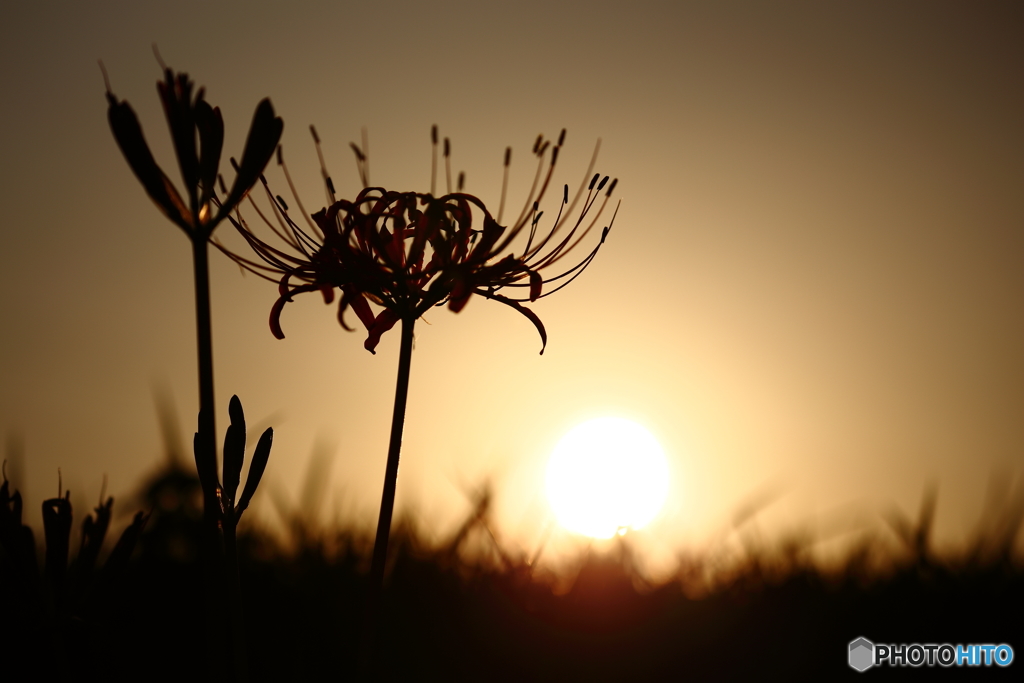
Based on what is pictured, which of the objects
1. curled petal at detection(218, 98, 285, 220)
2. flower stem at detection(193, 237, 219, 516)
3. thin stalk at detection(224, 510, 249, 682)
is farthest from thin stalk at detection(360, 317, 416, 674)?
curled petal at detection(218, 98, 285, 220)

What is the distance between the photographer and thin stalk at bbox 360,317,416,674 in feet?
5.62

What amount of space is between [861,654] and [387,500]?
1.97 meters

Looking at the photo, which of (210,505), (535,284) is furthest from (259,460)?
(535,284)

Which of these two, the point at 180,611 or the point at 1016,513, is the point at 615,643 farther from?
the point at 1016,513

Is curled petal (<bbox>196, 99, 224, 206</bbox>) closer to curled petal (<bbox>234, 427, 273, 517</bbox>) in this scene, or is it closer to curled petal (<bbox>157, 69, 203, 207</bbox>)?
curled petal (<bbox>157, 69, 203, 207</bbox>)

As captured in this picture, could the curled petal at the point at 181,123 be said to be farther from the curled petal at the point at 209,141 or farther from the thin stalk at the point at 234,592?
the thin stalk at the point at 234,592

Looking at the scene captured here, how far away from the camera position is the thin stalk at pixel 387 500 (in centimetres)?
171

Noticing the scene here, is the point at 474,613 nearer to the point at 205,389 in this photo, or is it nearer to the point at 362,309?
the point at 362,309

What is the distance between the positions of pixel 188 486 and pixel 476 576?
1.33 metres

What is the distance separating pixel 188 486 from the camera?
3.31 metres

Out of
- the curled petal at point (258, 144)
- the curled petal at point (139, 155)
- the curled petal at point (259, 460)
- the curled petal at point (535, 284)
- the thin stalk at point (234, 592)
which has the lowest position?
the thin stalk at point (234, 592)

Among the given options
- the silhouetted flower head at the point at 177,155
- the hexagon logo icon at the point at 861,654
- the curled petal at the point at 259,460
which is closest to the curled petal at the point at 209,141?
the silhouetted flower head at the point at 177,155

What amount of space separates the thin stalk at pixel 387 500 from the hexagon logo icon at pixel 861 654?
183 centimetres

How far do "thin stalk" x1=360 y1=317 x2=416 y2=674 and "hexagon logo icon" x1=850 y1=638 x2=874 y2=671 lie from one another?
71.9 inches
